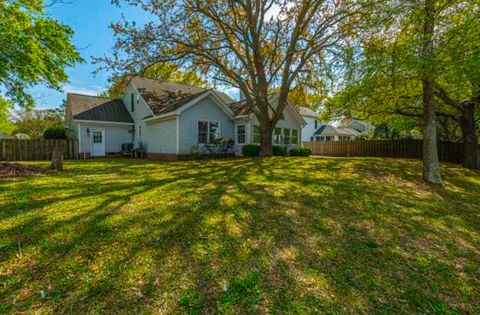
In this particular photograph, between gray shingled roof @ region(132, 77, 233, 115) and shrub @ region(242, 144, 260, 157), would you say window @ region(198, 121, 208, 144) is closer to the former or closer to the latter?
gray shingled roof @ region(132, 77, 233, 115)

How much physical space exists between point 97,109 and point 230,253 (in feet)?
61.4

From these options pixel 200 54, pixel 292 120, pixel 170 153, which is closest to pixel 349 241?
pixel 200 54

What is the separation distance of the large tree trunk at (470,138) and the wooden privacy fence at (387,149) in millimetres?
3047

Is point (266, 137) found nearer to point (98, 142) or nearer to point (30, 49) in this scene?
point (30, 49)

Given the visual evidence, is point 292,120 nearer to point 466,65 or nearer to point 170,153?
point 170,153

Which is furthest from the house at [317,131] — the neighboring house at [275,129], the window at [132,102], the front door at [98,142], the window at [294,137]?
the front door at [98,142]

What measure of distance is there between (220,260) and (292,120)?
1815cm

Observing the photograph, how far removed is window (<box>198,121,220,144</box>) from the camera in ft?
50.2

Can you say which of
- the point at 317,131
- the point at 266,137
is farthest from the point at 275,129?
the point at 317,131

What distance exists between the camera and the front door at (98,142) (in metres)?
16.9

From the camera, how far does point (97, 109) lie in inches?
704

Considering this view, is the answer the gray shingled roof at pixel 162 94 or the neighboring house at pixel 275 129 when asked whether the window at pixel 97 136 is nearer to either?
the gray shingled roof at pixel 162 94

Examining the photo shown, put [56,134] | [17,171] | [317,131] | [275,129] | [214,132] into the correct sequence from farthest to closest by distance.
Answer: [317,131]
[56,134]
[275,129]
[214,132]
[17,171]

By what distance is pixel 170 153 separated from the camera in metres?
14.7
